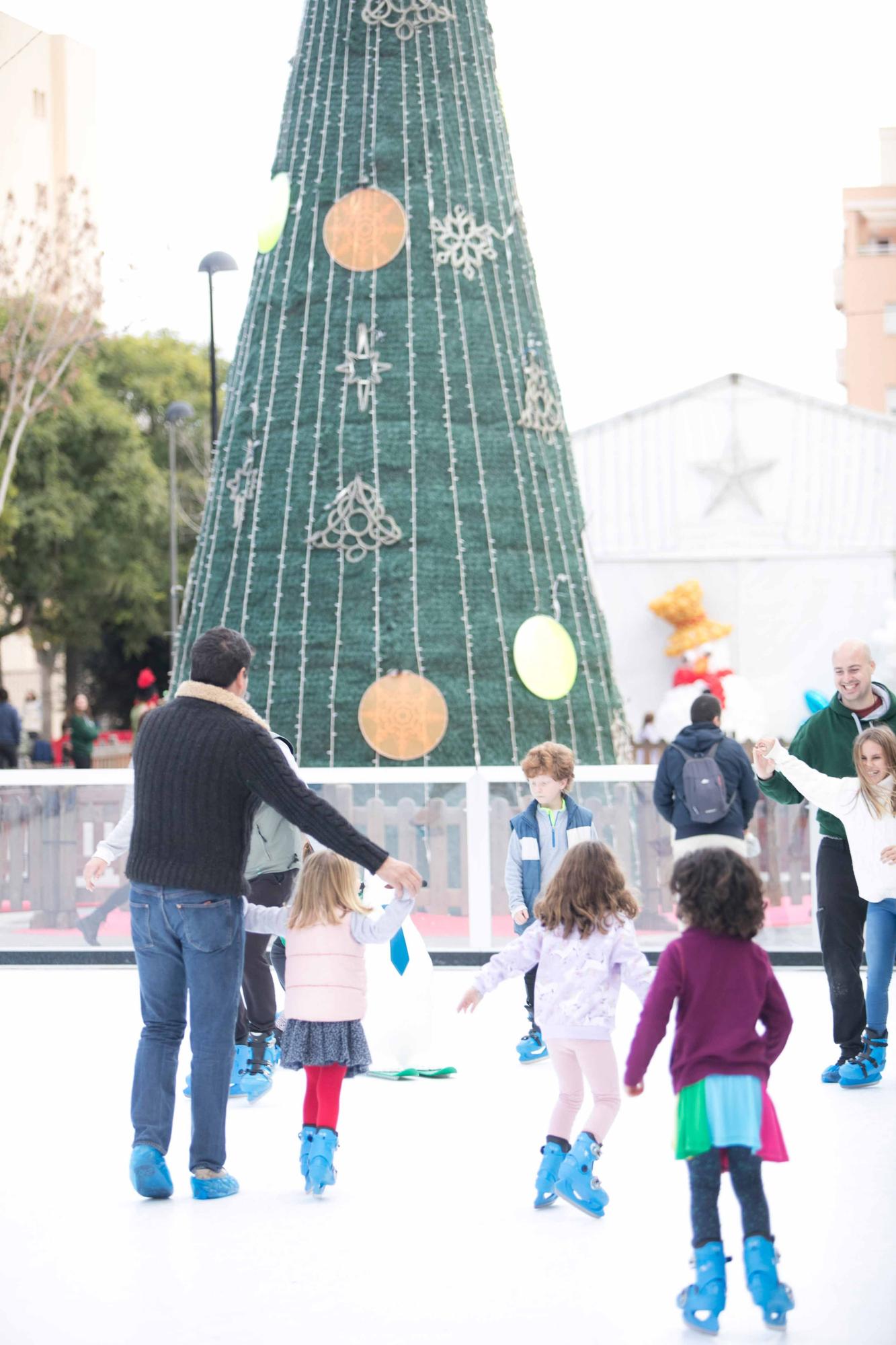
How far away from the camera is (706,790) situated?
6242 millimetres

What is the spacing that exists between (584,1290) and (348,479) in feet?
22.5

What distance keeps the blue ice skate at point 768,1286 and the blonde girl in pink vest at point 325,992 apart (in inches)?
54.9

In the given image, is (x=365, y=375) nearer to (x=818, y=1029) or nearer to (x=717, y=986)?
(x=818, y=1029)

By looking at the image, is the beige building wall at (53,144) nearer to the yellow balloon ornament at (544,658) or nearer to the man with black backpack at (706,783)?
the yellow balloon ornament at (544,658)

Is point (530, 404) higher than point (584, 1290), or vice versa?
point (530, 404)

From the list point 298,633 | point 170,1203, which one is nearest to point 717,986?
point 170,1203

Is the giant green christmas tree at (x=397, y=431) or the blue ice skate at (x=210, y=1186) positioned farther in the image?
the giant green christmas tree at (x=397, y=431)

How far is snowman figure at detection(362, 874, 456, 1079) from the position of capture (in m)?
5.98

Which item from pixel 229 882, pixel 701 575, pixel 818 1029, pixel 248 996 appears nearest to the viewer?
pixel 229 882

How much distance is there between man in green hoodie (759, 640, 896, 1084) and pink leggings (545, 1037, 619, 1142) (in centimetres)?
165

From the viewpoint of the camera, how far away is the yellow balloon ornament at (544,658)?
32.5 feet

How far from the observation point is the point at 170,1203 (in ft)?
14.5

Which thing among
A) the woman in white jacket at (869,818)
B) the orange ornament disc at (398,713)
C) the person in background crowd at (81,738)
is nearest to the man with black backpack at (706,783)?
the woman in white jacket at (869,818)

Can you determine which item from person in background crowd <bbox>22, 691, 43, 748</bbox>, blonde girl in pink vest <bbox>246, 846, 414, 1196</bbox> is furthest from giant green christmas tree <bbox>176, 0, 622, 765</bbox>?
person in background crowd <bbox>22, 691, 43, 748</bbox>
